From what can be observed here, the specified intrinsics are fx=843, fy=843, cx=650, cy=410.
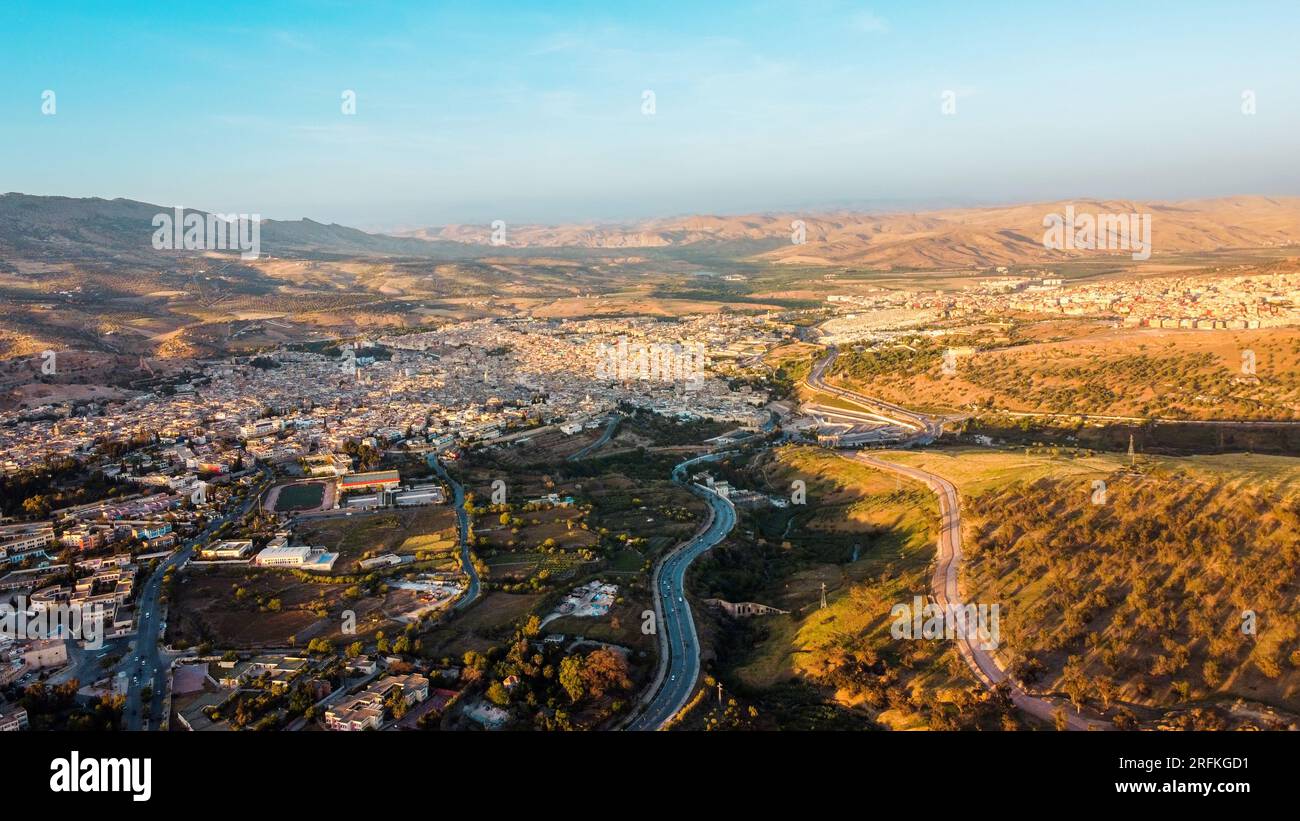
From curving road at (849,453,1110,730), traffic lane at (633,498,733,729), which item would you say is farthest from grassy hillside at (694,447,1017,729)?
traffic lane at (633,498,733,729)

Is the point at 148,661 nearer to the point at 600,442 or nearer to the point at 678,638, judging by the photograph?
the point at 678,638

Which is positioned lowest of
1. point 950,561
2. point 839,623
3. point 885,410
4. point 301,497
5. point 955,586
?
point 839,623

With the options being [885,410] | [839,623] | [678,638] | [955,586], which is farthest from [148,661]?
[885,410]

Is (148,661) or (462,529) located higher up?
(462,529)

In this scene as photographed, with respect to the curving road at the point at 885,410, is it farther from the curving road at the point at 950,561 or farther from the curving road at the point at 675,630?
the curving road at the point at 675,630

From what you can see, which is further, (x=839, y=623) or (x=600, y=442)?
(x=600, y=442)

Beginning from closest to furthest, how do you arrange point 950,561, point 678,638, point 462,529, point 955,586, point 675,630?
point 678,638, point 675,630, point 955,586, point 950,561, point 462,529
